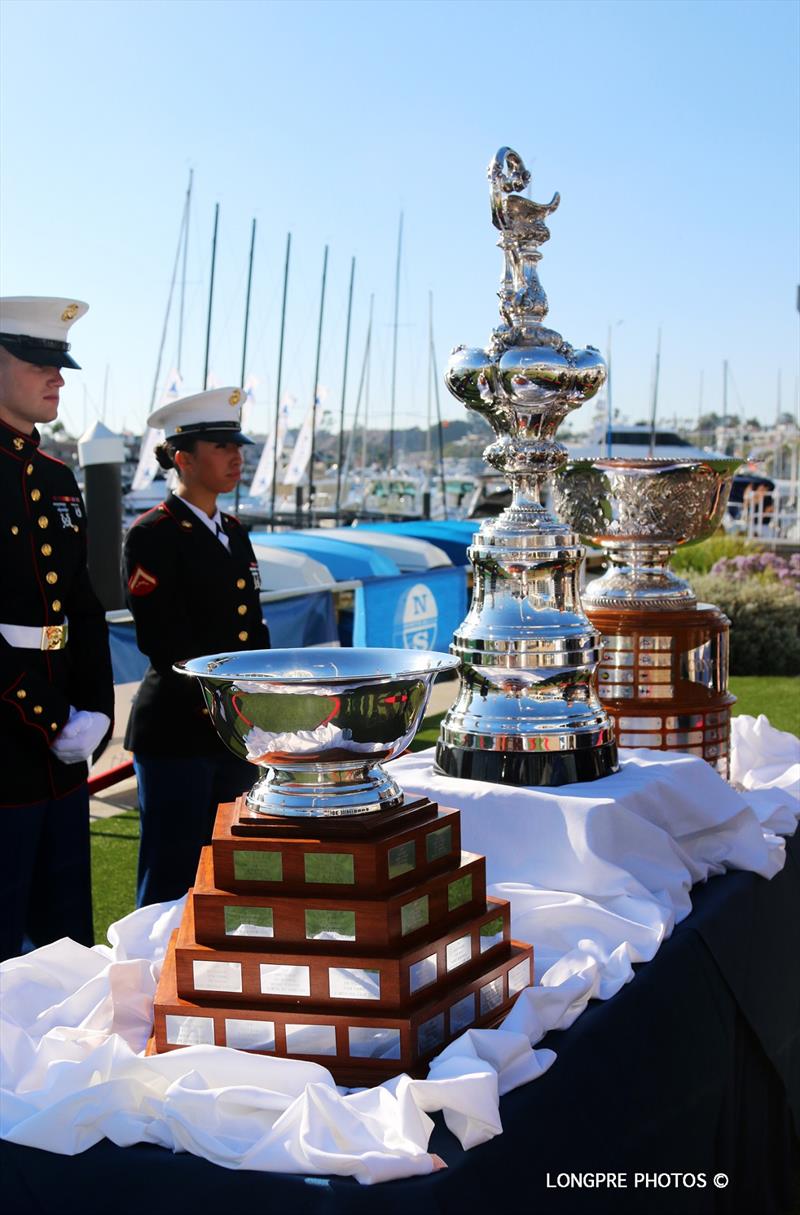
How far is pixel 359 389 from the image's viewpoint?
30641 millimetres

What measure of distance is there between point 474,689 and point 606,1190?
858mm

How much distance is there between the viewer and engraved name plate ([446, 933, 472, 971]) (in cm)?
137

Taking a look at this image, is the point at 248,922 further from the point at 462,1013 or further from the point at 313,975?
the point at 462,1013

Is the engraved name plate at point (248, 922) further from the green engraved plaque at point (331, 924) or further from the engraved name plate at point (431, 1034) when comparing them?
the engraved name plate at point (431, 1034)

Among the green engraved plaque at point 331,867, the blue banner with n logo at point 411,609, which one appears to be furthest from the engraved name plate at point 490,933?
the blue banner with n logo at point 411,609

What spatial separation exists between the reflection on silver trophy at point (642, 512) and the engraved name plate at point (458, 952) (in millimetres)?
1310

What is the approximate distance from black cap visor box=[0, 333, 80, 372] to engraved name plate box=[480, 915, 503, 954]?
5.16 ft

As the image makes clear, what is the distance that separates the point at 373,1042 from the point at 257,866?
21cm

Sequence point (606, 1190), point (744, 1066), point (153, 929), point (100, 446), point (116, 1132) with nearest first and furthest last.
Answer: point (116, 1132) → point (606, 1190) → point (153, 929) → point (744, 1066) → point (100, 446)

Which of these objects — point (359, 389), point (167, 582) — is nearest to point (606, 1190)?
point (167, 582)

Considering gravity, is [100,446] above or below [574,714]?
above

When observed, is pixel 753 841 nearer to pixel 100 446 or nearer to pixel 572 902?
pixel 572 902

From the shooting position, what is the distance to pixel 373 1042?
4.19ft

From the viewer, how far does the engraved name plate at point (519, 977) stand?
4.87 ft
